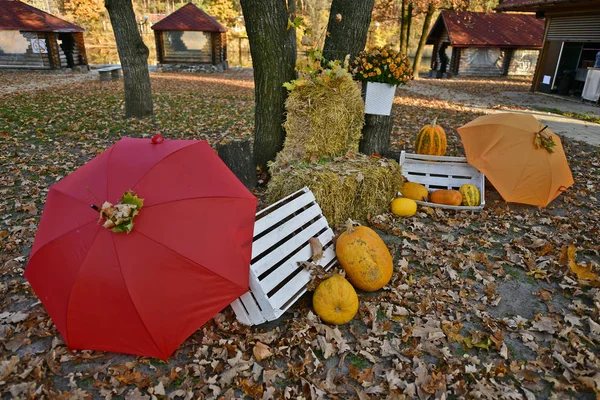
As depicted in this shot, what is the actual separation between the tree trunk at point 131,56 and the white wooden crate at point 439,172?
763cm

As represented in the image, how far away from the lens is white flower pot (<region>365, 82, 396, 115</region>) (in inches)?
206

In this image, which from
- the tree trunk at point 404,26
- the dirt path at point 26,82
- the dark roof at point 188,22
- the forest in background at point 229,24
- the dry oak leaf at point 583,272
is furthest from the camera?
the forest in background at point 229,24

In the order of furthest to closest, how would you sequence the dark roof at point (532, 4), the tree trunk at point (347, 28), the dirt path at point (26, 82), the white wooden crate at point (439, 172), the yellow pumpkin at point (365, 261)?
1. the dirt path at point (26, 82)
2. the dark roof at point (532, 4)
3. the white wooden crate at point (439, 172)
4. the tree trunk at point (347, 28)
5. the yellow pumpkin at point (365, 261)

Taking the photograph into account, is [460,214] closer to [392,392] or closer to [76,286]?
[392,392]

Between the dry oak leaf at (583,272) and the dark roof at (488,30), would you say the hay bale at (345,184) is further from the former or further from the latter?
the dark roof at (488,30)

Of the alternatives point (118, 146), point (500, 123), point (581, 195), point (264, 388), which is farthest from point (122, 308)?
point (581, 195)

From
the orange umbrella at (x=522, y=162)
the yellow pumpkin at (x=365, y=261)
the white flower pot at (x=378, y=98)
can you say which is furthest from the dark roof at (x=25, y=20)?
the yellow pumpkin at (x=365, y=261)

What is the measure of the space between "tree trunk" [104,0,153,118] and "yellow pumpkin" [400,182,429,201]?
7794 mm

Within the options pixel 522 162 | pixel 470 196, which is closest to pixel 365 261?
pixel 470 196

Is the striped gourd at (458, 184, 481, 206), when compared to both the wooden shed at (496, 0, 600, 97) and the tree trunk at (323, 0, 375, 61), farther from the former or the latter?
the wooden shed at (496, 0, 600, 97)

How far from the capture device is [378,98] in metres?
→ 5.32

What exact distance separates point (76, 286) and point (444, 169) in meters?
4.92

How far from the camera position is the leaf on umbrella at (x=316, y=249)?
3.63 meters

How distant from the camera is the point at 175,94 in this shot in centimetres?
1480
